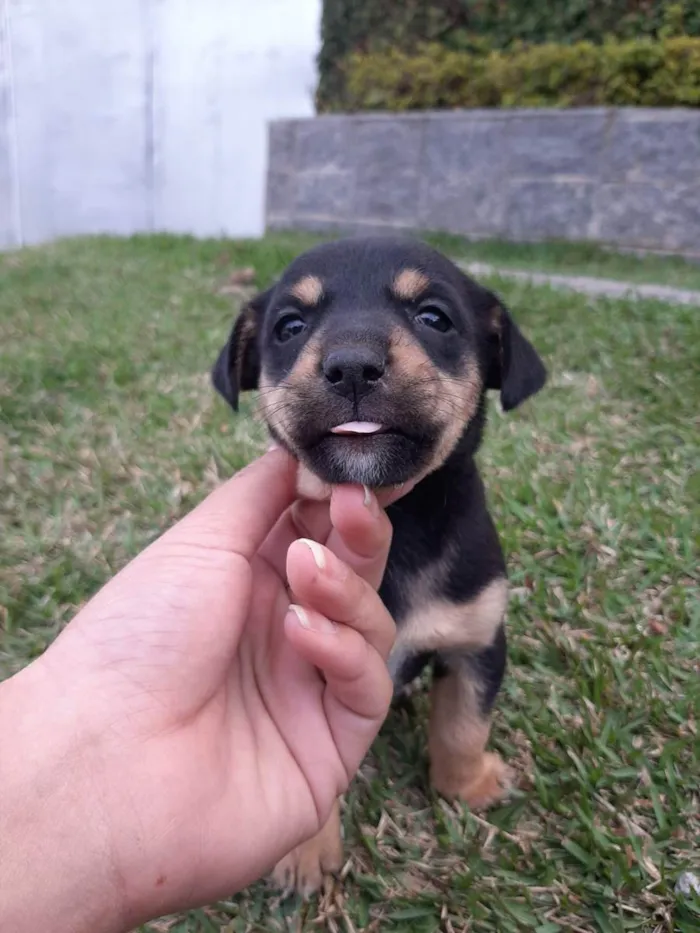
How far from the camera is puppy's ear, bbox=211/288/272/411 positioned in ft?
7.63

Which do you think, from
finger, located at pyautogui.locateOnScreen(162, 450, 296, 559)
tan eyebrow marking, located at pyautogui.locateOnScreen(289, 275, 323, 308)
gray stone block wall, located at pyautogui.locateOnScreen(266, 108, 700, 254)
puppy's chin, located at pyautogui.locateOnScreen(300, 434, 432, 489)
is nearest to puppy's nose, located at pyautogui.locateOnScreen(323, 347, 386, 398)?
puppy's chin, located at pyautogui.locateOnScreen(300, 434, 432, 489)

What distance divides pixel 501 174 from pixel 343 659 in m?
8.30

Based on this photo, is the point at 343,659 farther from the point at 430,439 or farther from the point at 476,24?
the point at 476,24

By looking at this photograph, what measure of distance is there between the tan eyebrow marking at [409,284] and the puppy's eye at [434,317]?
0.14 ft

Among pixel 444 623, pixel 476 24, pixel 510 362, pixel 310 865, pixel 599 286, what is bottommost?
pixel 310 865

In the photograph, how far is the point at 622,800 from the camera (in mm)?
1991

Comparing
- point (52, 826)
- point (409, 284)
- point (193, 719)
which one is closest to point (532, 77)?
point (409, 284)

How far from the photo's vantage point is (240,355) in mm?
2439

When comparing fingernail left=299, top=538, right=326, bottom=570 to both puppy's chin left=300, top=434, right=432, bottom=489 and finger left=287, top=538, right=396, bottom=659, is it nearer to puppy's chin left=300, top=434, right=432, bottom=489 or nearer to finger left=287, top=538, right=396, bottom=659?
finger left=287, top=538, right=396, bottom=659

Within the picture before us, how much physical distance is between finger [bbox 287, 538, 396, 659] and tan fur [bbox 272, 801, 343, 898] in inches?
24.5

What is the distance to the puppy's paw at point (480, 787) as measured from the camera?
82.7 inches

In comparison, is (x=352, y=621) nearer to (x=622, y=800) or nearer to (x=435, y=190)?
(x=622, y=800)

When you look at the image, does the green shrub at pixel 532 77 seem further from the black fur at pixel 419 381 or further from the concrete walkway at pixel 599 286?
the black fur at pixel 419 381

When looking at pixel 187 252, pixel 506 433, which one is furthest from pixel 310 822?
pixel 187 252
